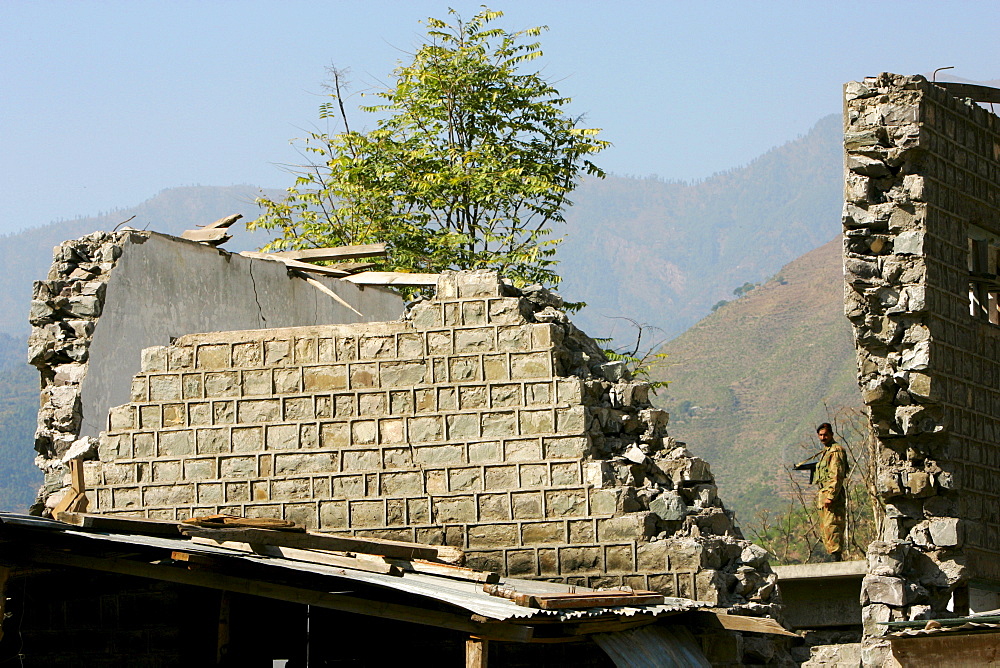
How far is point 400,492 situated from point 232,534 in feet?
5.97

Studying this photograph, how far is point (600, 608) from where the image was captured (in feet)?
29.2

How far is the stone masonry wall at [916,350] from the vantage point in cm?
1166

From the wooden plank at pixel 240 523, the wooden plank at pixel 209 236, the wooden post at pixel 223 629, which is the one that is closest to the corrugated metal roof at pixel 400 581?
the wooden plank at pixel 240 523

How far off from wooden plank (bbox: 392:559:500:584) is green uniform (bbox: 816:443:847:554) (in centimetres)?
595

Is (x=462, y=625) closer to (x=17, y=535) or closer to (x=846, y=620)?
(x=17, y=535)

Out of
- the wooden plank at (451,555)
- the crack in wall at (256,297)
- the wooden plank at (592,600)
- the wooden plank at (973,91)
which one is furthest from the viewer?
the crack in wall at (256,297)

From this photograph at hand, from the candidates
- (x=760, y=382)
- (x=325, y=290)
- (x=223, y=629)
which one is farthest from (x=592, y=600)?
(x=760, y=382)

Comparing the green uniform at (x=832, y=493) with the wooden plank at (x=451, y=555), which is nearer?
the wooden plank at (x=451, y=555)

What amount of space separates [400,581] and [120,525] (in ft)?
6.33

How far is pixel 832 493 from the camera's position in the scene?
571 inches

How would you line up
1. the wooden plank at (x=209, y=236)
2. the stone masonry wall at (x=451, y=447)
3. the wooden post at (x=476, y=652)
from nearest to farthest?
the wooden post at (x=476, y=652)
the stone masonry wall at (x=451, y=447)
the wooden plank at (x=209, y=236)

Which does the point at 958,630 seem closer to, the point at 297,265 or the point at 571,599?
the point at 571,599

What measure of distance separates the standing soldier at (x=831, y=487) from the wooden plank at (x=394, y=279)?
4454 millimetres

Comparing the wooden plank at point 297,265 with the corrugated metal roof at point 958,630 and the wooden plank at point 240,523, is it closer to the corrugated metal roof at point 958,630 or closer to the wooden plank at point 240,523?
the wooden plank at point 240,523
